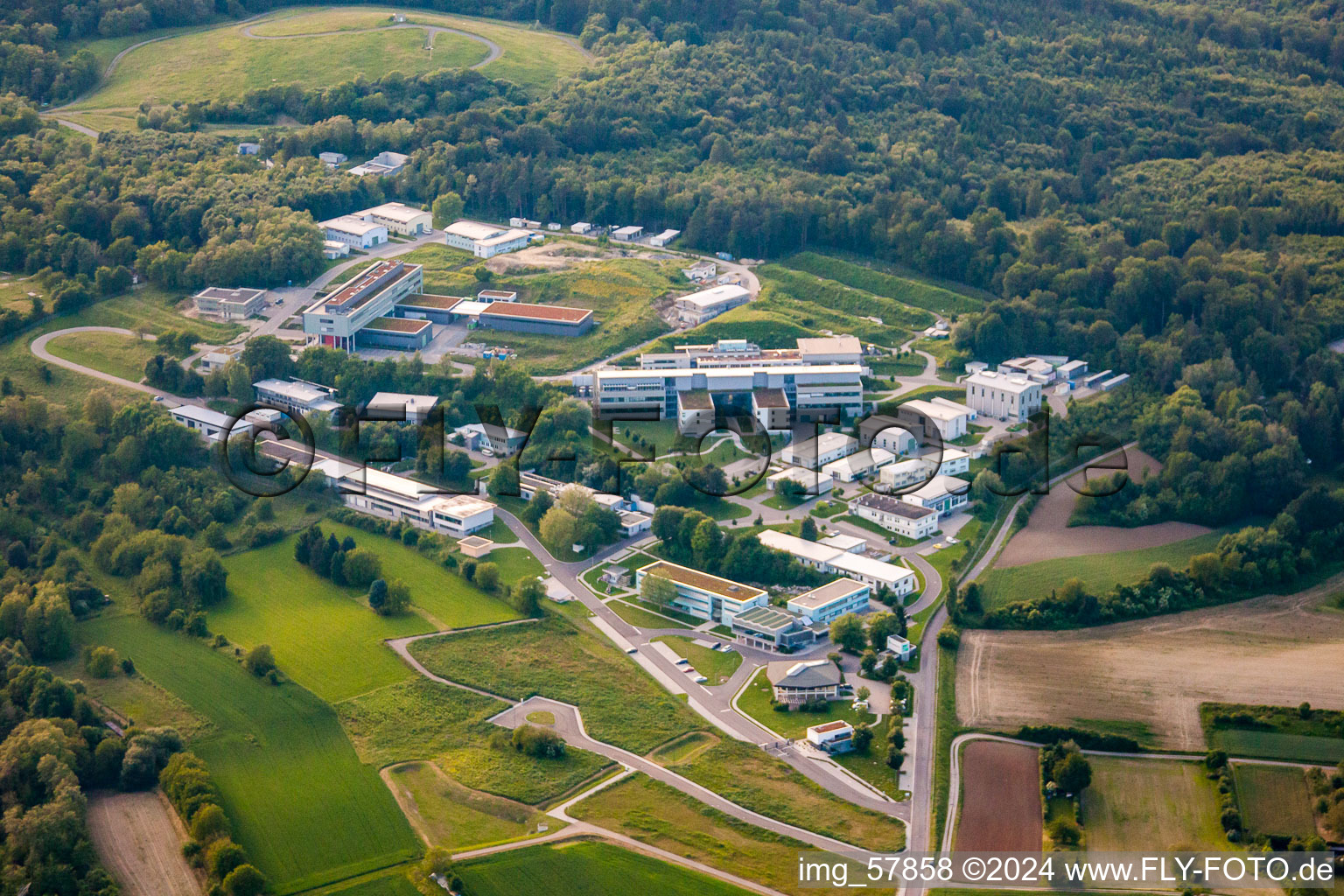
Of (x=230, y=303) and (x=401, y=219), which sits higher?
(x=401, y=219)

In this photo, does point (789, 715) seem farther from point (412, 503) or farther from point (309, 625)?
point (412, 503)

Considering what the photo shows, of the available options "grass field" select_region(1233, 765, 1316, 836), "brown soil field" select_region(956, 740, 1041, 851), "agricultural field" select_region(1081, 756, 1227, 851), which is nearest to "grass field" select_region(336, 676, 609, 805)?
"brown soil field" select_region(956, 740, 1041, 851)

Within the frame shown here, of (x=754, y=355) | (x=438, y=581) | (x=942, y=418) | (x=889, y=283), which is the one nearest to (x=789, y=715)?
(x=438, y=581)

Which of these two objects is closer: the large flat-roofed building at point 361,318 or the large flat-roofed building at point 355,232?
the large flat-roofed building at point 361,318

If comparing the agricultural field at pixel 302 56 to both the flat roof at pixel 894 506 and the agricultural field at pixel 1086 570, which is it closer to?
the flat roof at pixel 894 506

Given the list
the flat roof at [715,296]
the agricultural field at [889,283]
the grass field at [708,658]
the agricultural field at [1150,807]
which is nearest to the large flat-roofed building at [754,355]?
the flat roof at [715,296]
